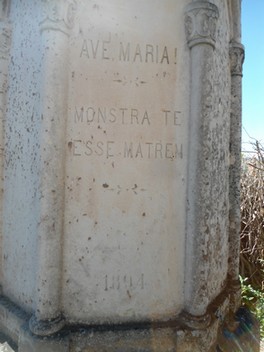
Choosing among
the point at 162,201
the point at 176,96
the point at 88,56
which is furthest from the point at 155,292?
the point at 88,56

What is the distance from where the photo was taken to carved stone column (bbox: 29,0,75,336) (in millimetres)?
1888

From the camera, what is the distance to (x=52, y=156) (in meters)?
1.91

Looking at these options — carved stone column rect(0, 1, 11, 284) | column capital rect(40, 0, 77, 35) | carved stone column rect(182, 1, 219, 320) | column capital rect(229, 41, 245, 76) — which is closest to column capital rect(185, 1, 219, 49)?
carved stone column rect(182, 1, 219, 320)

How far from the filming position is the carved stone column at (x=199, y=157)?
80.4 inches

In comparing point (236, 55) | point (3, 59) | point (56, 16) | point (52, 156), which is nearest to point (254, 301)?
point (236, 55)

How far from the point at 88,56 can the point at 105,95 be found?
299 mm

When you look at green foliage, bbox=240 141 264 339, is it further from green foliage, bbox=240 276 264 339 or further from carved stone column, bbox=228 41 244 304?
carved stone column, bbox=228 41 244 304

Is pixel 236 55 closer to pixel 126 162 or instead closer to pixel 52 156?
pixel 126 162

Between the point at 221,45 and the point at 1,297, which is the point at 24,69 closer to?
the point at 221,45

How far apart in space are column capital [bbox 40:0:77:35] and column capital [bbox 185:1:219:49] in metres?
0.88

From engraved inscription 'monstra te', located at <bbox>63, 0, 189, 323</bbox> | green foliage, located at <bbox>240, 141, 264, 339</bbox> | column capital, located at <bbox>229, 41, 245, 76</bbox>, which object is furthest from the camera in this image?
green foliage, located at <bbox>240, 141, 264, 339</bbox>

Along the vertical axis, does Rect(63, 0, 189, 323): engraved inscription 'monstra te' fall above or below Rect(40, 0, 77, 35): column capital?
below

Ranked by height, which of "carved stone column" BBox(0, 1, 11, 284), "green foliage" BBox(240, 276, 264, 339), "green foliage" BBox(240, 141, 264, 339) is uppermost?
"carved stone column" BBox(0, 1, 11, 284)

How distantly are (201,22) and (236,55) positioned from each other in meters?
0.78
